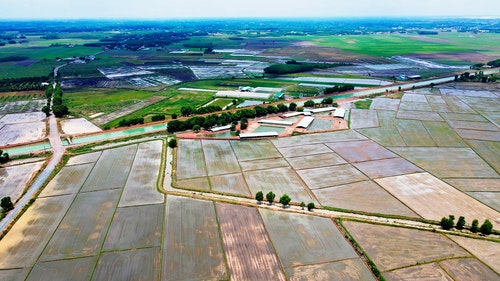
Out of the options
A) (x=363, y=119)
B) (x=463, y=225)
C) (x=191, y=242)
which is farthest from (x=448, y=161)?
(x=191, y=242)

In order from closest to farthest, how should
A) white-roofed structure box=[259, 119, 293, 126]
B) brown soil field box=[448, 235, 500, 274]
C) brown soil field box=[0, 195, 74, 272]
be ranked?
brown soil field box=[448, 235, 500, 274] < brown soil field box=[0, 195, 74, 272] < white-roofed structure box=[259, 119, 293, 126]

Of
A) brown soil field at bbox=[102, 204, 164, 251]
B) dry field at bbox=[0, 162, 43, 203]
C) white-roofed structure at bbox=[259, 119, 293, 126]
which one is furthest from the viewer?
white-roofed structure at bbox=[259, 119, 293, 126]

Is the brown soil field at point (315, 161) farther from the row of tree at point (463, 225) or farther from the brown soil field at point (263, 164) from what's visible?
the row of tree at point (463, 225)

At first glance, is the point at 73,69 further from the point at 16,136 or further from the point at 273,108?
the point at 273,108

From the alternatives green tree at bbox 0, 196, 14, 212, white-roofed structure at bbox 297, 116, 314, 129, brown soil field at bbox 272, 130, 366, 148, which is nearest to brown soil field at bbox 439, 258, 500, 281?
brown soil field at bbox 272, 130, 366, 148

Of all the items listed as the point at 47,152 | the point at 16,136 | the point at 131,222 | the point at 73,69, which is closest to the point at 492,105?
the point at 131,222

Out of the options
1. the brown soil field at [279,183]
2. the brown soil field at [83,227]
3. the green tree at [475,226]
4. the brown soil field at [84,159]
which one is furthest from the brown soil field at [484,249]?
the brown soil field at [84,159]

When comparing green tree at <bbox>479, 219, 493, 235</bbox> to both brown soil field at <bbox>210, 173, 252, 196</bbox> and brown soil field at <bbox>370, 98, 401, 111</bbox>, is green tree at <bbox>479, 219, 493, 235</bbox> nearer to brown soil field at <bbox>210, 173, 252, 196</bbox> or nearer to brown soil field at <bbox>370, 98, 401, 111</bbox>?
brown soil field at <bbox>210, 173, 252, 196</bbox>
